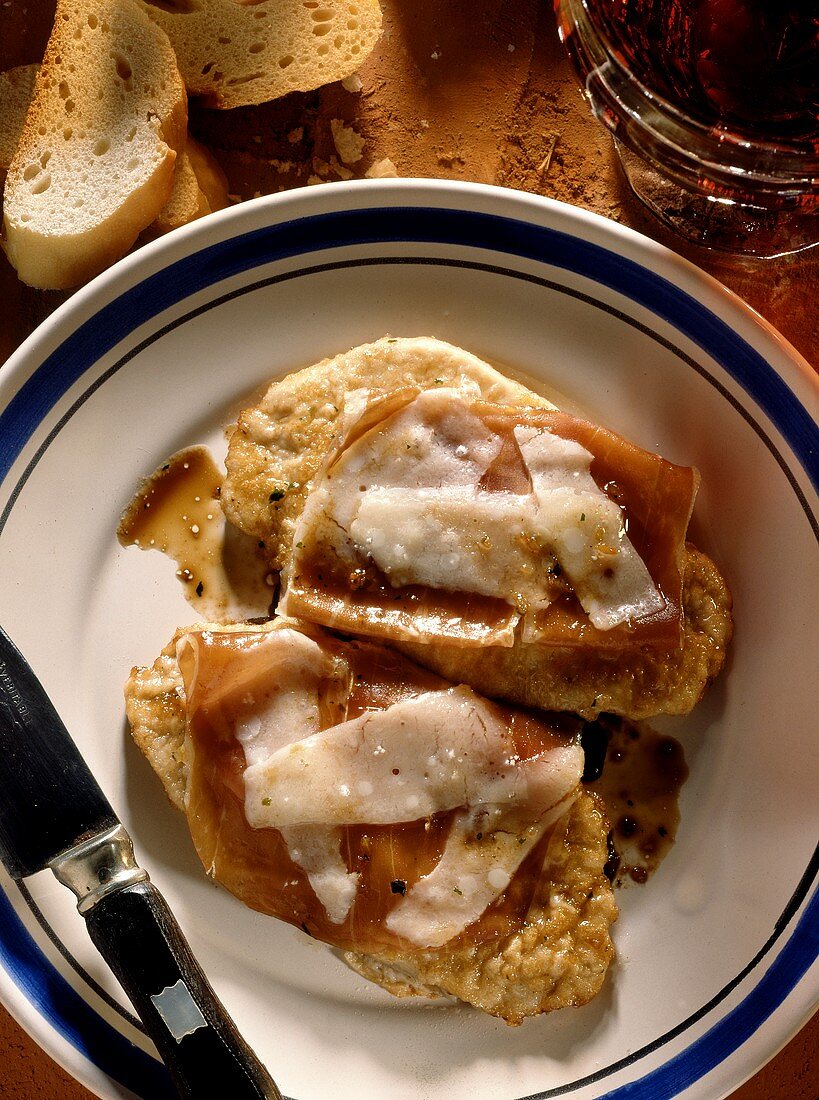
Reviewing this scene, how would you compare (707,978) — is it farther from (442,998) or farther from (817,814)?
(442,998)

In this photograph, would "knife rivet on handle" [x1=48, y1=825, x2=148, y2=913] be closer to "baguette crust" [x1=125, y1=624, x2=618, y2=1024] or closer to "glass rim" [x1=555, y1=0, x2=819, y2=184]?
"baguette crust" [x1=125, y1=624, x2=618, y2=1024]

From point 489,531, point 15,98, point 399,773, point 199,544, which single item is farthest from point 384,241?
point 399,773

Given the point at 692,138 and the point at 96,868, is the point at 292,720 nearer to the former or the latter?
the point at 96,868

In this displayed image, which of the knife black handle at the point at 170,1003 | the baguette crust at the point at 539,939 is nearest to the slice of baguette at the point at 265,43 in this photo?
the baguette crust at the point at 539,939

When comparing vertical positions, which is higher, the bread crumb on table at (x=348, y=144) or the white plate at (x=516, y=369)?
the bread crumb on table at (x=348, y=144)

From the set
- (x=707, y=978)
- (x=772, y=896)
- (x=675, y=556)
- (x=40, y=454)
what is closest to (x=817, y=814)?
(x=772, y=896)

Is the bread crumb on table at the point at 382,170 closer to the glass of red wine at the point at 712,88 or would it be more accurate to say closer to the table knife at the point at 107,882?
the glass of red wine at the point at 712,88
